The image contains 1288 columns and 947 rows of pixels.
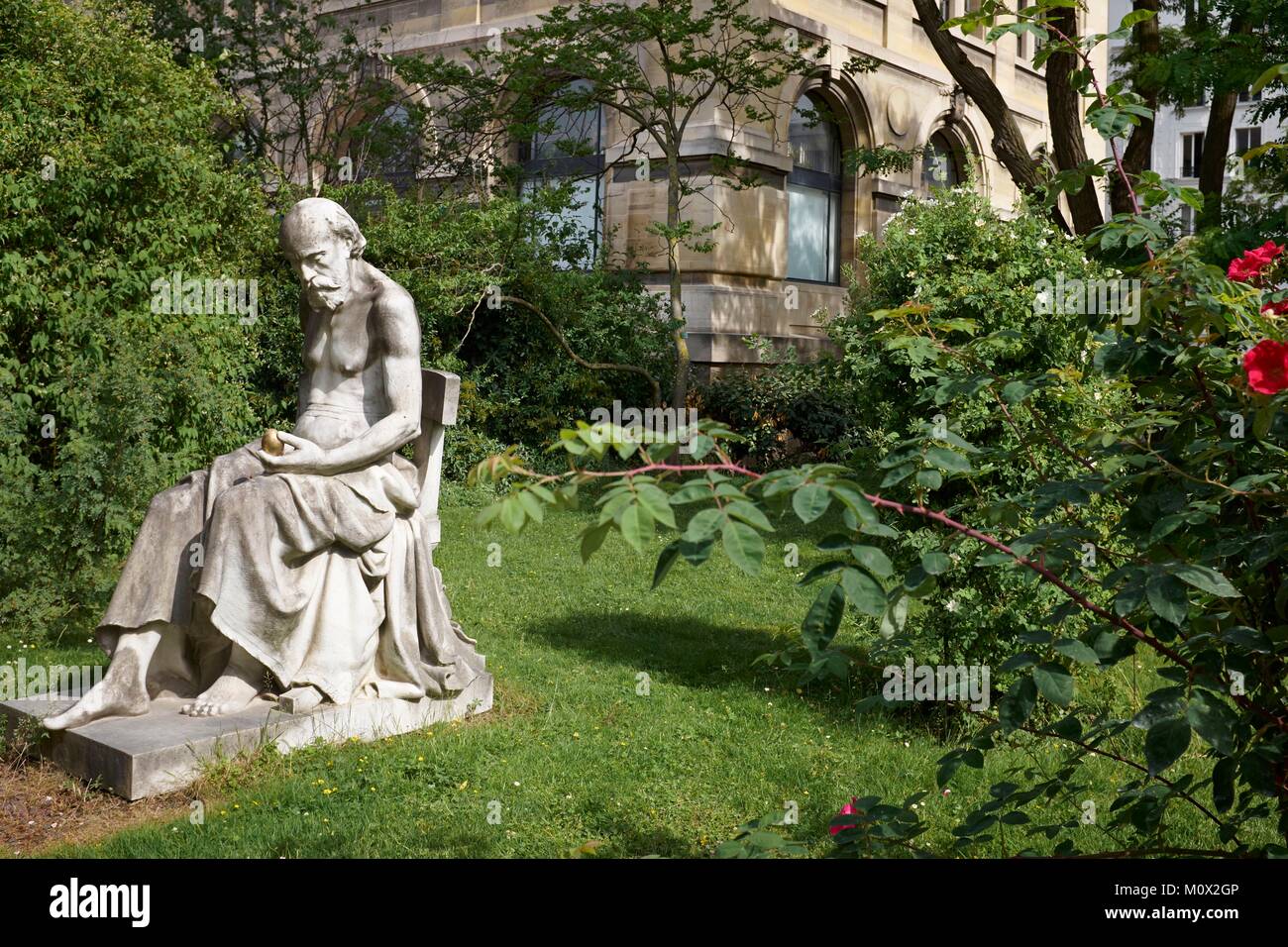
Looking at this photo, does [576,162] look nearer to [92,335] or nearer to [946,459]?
[92,335]

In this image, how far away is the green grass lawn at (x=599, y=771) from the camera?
14.4ft

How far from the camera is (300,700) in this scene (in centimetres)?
529

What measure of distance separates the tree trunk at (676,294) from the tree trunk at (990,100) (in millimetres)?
3908

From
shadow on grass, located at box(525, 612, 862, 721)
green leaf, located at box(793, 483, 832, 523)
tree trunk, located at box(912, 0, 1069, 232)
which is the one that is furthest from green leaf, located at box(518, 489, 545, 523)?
tree trunk, located at box(912, 0, 1069, 232)

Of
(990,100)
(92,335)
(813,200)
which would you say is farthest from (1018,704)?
(813,200)

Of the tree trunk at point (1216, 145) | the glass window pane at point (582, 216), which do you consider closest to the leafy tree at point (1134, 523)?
the tree trunk at point (1216, 145)

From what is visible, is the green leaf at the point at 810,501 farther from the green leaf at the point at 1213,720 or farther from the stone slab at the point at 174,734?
the stone slab at the point at 174,734

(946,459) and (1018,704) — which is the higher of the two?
(946,459)

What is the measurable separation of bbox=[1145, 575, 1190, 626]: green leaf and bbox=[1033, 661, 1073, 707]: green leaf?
0.68ft

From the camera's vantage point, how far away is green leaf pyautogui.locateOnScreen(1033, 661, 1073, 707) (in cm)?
215

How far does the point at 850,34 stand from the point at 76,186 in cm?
1419

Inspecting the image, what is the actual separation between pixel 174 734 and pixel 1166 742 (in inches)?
160

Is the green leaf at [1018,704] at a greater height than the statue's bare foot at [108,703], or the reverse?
the green leaf at [1018,704]

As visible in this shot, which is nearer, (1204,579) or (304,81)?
(1204,579)
